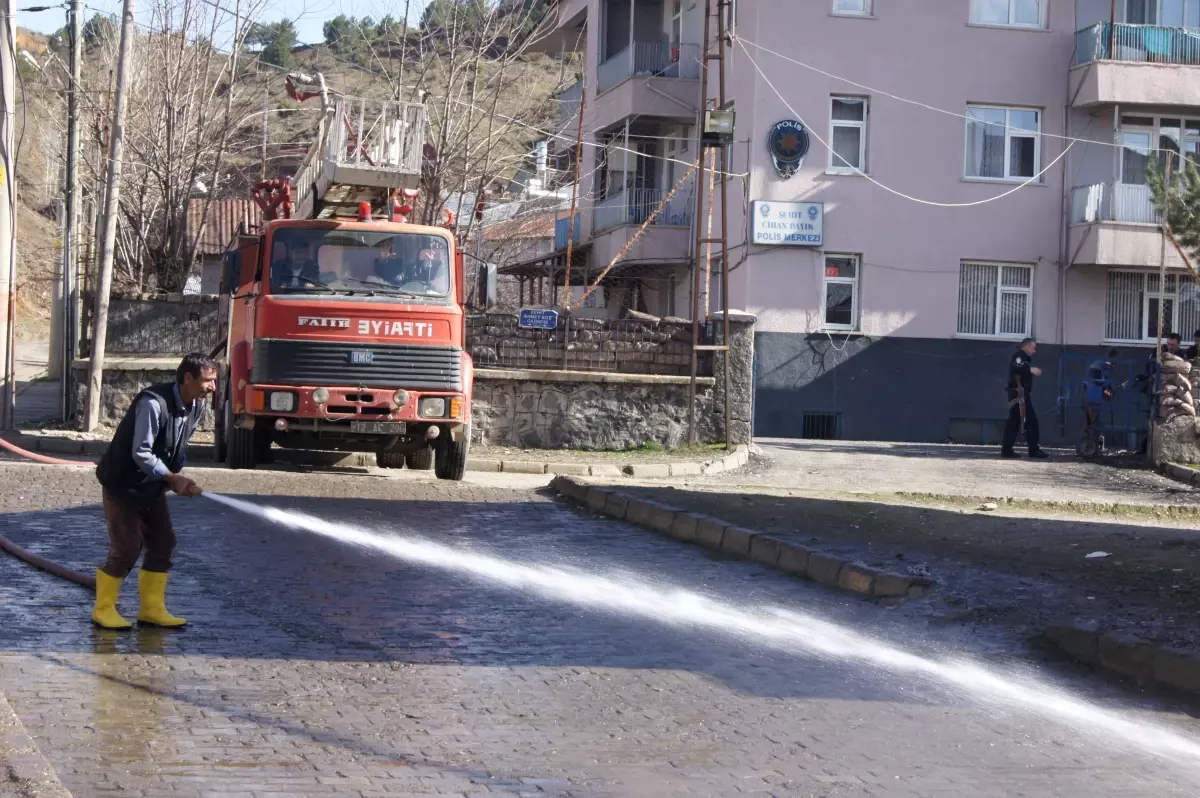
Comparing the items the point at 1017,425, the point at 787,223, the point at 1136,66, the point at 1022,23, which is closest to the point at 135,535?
the point at 1017,425

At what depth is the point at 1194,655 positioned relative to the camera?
7.47 m

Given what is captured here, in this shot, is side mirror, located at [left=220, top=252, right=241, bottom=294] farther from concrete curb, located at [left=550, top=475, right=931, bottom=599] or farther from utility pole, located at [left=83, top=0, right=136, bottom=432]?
concrete curb, located at [left=550, top=475, right=931, bottom=599]

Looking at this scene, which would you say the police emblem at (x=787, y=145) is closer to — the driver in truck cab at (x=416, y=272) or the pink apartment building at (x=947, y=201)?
the pink apartment building at (x=947, y=201)

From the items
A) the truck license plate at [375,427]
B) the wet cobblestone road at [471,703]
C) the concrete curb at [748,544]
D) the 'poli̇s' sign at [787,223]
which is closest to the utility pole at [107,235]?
the truck license plate at [375,427]

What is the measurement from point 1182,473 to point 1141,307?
11590 mm

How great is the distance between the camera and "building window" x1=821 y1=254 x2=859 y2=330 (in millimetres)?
29578

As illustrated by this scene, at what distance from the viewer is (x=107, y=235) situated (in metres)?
20.2

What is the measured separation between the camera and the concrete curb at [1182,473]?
1931cm

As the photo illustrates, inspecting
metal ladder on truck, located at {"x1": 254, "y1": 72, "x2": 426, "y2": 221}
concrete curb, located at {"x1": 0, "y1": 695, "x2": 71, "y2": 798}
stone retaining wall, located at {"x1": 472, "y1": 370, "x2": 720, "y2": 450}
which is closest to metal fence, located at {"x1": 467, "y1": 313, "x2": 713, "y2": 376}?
stone retaining wall, located at {"x1": 472, "y1": 370, "x2": 720, "y2": 450}

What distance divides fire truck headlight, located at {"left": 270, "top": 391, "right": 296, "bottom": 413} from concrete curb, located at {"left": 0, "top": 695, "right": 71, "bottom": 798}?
10055mm

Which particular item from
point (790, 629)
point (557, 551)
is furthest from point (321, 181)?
point (790, 629)

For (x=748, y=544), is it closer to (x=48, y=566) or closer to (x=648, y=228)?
(x=48, y=566)

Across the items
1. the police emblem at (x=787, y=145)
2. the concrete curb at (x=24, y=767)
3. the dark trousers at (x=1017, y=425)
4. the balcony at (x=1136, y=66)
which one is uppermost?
the balcony at (x=1136, y=66)

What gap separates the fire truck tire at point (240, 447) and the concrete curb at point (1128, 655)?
10321 mm
